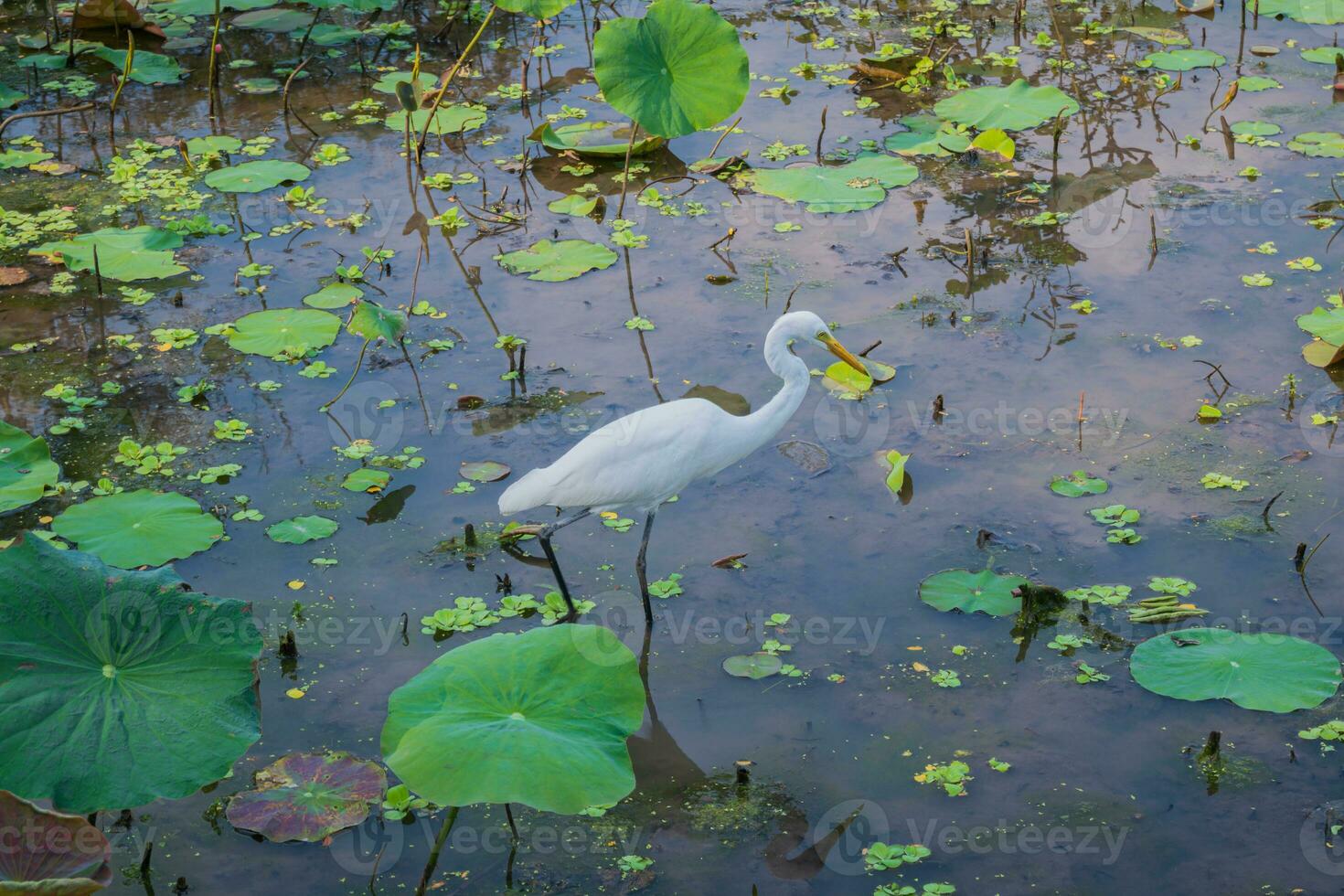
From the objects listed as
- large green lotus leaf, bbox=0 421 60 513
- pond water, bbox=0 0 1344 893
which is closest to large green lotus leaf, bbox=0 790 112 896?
pond water, bbox=0 0 1344 893

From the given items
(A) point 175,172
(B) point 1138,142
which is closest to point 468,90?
(A) point 175,172

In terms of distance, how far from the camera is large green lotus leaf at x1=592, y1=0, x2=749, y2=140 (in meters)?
6.27

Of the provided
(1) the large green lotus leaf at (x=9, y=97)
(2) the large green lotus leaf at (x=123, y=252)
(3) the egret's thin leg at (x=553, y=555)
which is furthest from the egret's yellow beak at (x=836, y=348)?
(1) the large green lotus leaf at (x=9, y=97)

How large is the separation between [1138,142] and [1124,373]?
261 centimetres

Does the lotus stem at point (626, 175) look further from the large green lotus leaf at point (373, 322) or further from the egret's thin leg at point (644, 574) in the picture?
the egret's thin leg at point (644, 574)

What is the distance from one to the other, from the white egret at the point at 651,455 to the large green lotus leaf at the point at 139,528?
1120 mm

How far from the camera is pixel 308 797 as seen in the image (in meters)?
3.39

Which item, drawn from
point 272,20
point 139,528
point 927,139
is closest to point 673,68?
point 927,139

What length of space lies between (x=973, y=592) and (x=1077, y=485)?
2.65 feet

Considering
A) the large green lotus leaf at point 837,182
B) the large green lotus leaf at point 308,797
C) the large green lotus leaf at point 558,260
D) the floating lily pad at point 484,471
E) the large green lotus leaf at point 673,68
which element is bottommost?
the large green lotus leaf at point 308,797

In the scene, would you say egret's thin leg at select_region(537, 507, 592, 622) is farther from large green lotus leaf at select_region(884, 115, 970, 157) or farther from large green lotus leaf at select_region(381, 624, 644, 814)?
large green lotus leaf at select_region(884, 115, 970, 157)

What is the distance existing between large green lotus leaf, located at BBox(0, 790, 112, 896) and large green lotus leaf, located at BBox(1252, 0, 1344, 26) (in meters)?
8.82

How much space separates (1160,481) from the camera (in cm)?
465

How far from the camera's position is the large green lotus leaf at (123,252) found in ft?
19.7
